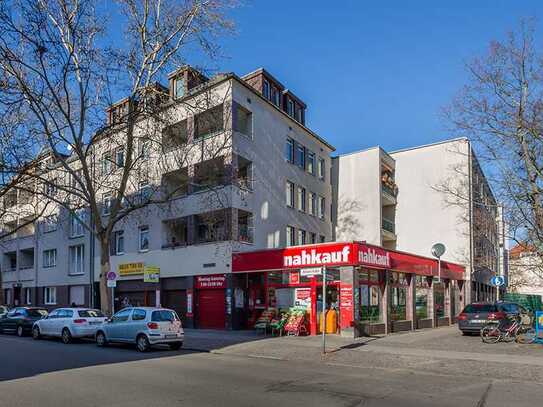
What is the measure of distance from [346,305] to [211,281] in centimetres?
865

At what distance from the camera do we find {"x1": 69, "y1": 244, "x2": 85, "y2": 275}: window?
3879cm

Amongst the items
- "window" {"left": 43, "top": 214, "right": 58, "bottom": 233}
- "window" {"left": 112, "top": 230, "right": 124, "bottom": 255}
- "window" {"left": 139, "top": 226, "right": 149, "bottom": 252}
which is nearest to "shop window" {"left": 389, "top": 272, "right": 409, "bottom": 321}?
"window" {"left": 139, "top": 226, "right": 149, "bottom": 252}

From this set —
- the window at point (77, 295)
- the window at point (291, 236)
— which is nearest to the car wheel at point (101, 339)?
the window at point (291, 236)

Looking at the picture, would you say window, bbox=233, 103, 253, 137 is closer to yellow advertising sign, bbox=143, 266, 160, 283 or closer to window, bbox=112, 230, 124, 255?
yellow advertising sign, bbox=143, 266, 160, 283

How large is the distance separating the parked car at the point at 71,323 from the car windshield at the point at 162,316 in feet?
16.6

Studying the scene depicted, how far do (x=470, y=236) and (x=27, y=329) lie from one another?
28308 mm

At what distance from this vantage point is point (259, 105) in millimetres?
30781

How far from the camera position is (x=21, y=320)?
25.9 meters

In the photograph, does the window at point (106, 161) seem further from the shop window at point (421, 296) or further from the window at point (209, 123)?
the shop window at point (421, 296)

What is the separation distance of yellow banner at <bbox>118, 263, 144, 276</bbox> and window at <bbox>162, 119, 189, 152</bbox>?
7.60 metres

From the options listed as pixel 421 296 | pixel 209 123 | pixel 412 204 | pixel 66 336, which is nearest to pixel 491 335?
pixel 421 296

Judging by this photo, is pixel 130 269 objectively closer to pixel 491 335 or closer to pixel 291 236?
pixel 291 236

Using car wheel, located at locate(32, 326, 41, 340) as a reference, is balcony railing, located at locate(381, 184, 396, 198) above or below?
above

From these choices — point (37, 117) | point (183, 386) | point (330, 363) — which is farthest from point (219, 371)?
point (37, 117)
